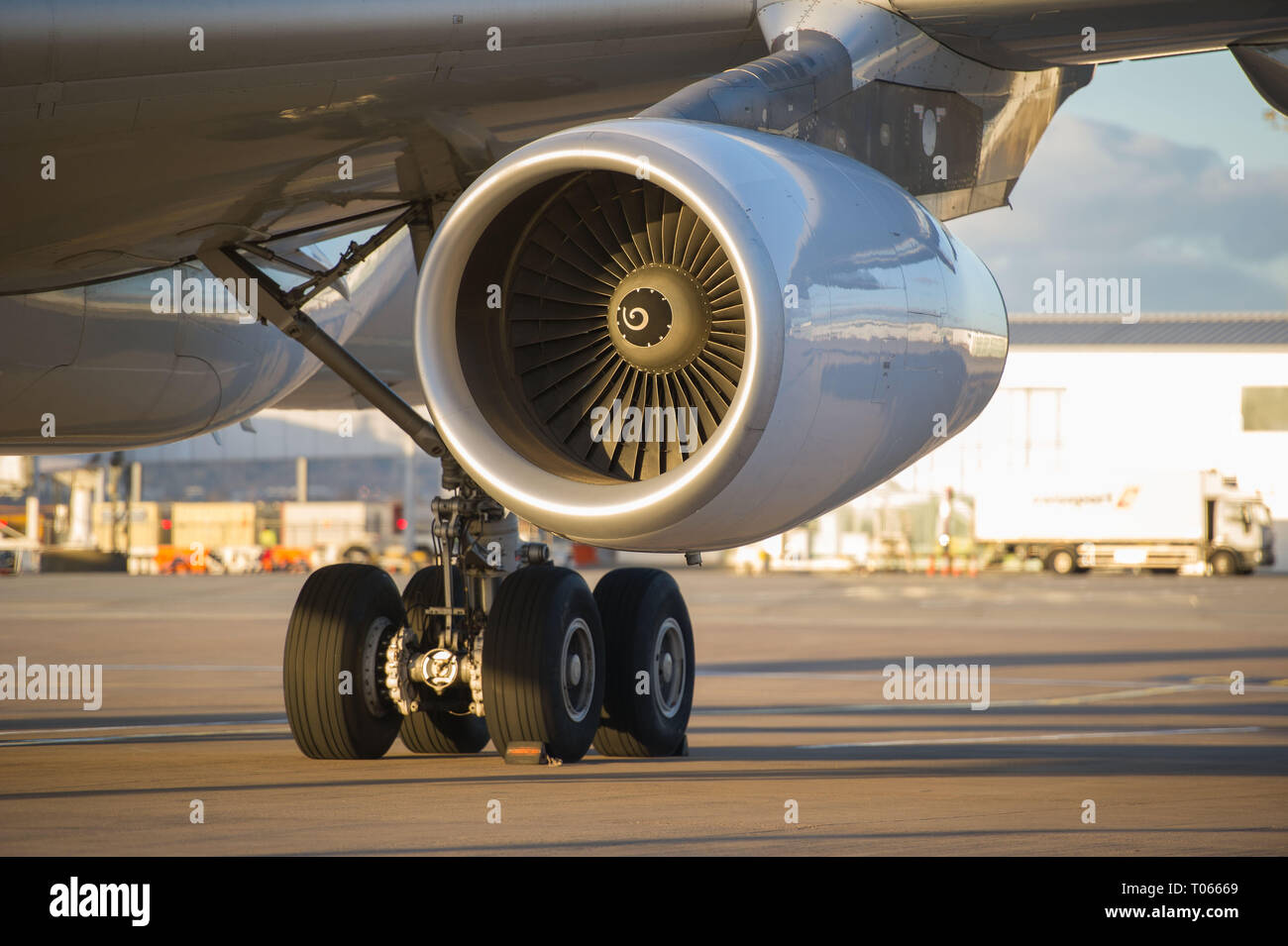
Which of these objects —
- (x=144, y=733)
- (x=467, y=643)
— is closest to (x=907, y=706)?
(x=467, y=643)

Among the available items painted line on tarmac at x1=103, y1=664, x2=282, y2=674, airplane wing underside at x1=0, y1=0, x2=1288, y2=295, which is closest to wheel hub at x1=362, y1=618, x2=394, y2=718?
airplane wing underside at x1=0, y1=0, x2=1288, y2=295

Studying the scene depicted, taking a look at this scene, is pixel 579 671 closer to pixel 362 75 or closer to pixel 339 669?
pixel 339 669

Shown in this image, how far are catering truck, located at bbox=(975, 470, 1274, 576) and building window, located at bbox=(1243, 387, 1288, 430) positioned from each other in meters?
6.43

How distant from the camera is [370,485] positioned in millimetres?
65812

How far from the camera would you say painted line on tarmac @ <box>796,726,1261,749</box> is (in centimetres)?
1095

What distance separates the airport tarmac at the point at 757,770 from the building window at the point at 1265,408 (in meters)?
38.4

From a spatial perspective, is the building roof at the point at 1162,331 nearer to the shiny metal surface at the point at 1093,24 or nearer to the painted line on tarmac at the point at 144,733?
the painted line on tarmac at the point at 144,733

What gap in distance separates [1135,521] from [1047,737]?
42.1 meters

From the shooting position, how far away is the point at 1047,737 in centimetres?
1138

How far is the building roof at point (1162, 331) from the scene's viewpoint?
6075 cm

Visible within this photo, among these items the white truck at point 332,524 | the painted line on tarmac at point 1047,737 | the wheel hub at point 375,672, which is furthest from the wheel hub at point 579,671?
the white truck at point 332,524
